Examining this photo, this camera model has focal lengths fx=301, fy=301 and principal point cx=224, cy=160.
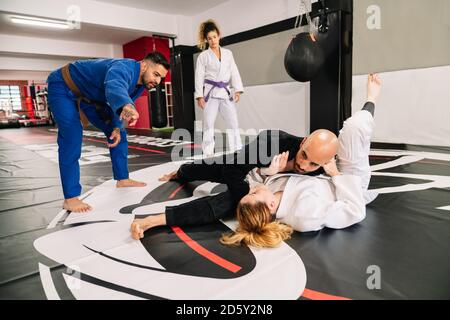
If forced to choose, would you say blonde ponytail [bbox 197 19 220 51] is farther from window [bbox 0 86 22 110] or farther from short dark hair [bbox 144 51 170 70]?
window [bbox 0 86 22 110]

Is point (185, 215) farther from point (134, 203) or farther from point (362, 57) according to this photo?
point (362, 57)

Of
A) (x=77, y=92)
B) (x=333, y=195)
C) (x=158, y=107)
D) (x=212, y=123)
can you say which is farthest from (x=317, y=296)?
(x=158, y=107)

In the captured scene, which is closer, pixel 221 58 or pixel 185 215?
pixel 185 215

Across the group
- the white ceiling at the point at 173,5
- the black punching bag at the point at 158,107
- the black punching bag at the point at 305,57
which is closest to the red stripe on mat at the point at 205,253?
the black punching bag at the point at 305,57

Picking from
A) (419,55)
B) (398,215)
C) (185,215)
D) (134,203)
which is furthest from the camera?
(419,55)

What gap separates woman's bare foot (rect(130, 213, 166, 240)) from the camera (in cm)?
142

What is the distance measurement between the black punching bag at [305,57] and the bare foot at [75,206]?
10.0 feet

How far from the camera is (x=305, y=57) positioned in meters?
3.80

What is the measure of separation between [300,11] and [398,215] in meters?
4.34

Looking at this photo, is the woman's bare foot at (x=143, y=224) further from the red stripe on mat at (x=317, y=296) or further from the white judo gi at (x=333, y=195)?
the red stripe on mat at (x=317, y=296)

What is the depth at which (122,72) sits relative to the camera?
70.9 inches


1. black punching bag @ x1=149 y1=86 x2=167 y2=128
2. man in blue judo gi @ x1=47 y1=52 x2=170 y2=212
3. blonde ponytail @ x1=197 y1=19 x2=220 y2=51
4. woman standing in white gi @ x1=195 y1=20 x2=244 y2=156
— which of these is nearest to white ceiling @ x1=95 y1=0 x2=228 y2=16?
black punching bag @ x1=149 y1=86 x2=167 y2=128

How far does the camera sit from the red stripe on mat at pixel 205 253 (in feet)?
3.84
